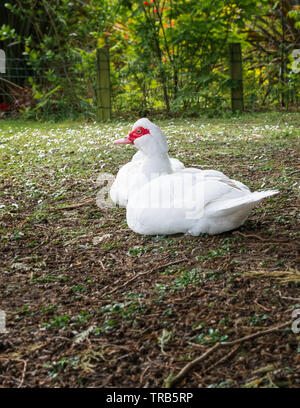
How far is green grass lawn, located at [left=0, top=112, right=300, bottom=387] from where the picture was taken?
2.04 meters

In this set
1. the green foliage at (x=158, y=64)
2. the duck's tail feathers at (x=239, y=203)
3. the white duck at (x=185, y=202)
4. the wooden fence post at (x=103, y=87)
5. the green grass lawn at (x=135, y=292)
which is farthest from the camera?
the wooden fence post at (x=103, y=87)

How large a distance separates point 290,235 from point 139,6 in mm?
8131

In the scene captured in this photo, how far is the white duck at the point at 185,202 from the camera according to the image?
3.17m

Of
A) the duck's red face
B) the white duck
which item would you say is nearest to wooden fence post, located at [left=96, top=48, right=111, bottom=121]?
the duck's red face

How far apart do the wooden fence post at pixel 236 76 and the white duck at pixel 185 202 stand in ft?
22.2

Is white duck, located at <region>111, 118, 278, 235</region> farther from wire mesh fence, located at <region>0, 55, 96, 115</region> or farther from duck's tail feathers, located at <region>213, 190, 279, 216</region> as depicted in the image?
wire mesh fence, located at <region>0, 55, 96, 115</region>

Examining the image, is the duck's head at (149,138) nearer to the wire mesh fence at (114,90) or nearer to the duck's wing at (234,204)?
the duck's wing at (234,204)

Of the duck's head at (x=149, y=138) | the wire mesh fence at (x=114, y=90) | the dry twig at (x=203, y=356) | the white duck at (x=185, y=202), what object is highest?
the wire mesh fence at (x=114, y=90)

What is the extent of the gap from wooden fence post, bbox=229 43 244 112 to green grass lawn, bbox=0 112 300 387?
5261mm

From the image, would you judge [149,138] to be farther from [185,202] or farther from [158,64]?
[158,64]

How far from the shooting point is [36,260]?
3.29 m

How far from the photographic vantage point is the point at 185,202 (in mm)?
3225

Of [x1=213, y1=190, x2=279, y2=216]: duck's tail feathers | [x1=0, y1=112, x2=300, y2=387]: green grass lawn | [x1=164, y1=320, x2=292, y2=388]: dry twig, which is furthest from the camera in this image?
[x1=213, y1=190, x2=279, y2=216]: duck's tail feathers

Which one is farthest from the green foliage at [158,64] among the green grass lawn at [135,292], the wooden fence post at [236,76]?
the green grass lawn at [135,292]
